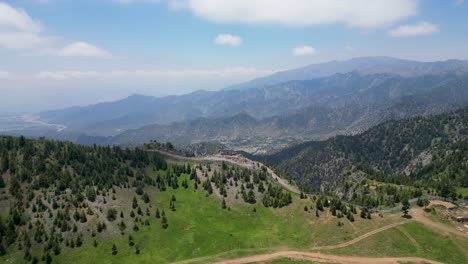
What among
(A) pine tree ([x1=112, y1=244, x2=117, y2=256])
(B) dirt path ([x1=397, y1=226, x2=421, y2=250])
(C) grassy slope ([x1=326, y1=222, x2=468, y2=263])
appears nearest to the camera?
(C) grassy slope ([x1=326, y1=222, x2=468, y2=263])

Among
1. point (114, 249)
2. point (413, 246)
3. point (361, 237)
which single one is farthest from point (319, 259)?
point (114, 249)

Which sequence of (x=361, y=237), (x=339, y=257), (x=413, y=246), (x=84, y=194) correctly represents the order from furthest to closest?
1. (x=84, y=194)
2. (x=361, y=237)
3. (x=413, y=246)
4. (x=339, y=257)

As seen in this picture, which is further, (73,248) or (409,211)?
(409,211)

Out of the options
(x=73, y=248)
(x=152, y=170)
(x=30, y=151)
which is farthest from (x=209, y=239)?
(x=30, y=151)

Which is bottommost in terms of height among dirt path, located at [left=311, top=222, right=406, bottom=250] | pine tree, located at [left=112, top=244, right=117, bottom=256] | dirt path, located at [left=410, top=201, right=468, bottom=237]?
pine tree, located at [left=112, top=244, right=117, bottom=256]

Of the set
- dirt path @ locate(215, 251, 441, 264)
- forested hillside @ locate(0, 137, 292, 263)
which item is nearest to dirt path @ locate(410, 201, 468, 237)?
dirt path @ locate(215, 251, 441, 264)

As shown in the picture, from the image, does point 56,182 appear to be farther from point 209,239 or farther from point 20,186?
point 209,239

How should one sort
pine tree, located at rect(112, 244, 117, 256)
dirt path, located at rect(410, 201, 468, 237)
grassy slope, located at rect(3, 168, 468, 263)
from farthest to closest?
pine tree, located at rect(112, 244, 117, 256) < dirt path, located at rect(410, 201, 468, 237) < grassy slope, located at rect(3, 168, 468, 263)

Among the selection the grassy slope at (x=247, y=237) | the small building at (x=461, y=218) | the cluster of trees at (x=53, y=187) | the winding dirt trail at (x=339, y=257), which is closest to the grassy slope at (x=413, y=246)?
the grassy slope at (x=247, y=237)

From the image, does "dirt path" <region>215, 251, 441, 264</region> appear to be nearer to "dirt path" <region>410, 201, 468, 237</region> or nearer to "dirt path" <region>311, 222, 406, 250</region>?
"dirt path" <region>311, 222, 406, 250</region>

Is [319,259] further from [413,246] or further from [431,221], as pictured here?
[431,221]

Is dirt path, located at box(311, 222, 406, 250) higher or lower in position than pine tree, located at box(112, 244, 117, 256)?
higher
